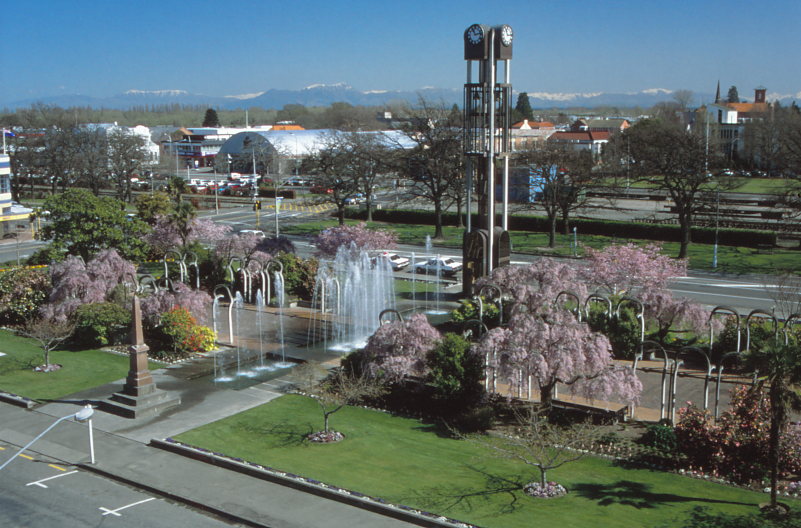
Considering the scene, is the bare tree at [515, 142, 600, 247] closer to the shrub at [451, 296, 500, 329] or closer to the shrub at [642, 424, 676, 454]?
the shrub at [451, 296, 500, 329]

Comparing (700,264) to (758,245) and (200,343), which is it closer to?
(758,245)

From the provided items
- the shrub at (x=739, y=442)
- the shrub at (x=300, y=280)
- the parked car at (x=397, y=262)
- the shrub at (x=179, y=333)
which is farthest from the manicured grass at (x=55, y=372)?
the parked car at (x=397, y=262)

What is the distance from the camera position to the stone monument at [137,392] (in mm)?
24188

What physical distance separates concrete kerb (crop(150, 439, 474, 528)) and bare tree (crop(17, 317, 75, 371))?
10176mm

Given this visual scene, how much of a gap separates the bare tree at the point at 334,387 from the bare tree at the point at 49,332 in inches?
420

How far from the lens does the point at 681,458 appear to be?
19.3 m

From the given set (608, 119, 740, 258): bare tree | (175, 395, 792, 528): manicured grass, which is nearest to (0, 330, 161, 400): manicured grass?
(175, 395, 792, 528): manicured grass

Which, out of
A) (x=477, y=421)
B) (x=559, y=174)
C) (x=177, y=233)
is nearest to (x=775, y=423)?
(x=477, y=421)

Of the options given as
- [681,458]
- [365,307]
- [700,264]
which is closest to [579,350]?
[681,458]

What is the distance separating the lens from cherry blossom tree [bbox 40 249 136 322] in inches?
1266

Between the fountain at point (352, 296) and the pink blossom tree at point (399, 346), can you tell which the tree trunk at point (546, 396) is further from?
the fountain at point (352, 296)

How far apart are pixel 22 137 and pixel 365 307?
76814mm

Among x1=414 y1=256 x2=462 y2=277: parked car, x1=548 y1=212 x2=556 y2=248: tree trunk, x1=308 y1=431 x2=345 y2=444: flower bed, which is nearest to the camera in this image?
x1=308 y1=431 x2=345 y2=444: flower bed

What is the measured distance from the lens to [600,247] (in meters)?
53.5
